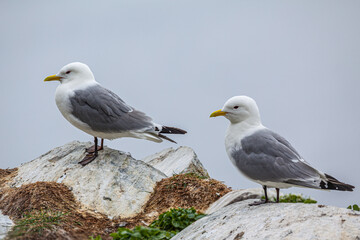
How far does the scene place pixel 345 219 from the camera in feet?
19.6

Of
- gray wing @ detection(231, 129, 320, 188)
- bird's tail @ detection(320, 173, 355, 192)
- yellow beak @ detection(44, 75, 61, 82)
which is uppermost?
yellow beak @ detection(44, 75, 61, 82)

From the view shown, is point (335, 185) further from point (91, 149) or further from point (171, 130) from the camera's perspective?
point (91, 149)

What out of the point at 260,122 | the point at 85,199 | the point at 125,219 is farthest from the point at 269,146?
the point at 85,199

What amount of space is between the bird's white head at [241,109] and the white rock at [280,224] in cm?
148

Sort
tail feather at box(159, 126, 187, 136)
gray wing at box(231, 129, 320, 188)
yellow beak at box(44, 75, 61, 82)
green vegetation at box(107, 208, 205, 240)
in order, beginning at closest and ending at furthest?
gray wing at box(231, 129, 320, 188)
green vegetation at box(107, 208, 205, 240)
tail feather at box(159, 126, 187, 136)
yellow beak at box(44, 75, 61, 82)

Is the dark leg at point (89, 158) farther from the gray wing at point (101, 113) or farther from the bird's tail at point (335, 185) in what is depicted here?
the bird's tail at point (335, 185)

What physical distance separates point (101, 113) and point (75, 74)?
1.17 meters

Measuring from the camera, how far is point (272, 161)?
7.27 m

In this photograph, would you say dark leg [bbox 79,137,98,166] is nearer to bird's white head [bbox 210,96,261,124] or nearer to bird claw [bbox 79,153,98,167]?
bird claw [bbox 79,153,98,167]

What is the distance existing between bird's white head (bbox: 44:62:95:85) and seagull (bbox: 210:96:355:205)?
3.97 meters

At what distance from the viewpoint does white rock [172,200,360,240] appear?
18.8 ft

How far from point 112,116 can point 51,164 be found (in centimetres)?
200

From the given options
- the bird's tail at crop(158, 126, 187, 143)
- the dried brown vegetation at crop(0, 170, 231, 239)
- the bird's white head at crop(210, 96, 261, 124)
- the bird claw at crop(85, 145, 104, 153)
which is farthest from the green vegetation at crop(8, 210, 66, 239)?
the bird's white head at crop(210, 96, 261, 124)

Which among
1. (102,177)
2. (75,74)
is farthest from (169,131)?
(75,74)
